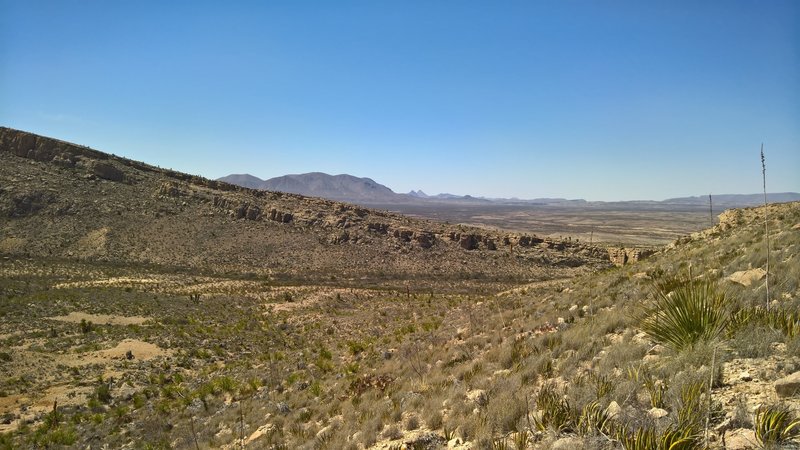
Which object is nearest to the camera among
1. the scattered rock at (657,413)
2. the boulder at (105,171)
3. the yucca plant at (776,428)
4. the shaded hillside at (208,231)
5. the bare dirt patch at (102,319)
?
the yucca plant at (776,428)

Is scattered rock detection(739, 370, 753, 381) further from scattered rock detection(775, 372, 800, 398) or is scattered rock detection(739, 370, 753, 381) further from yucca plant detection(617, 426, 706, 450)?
yucca plant detection(617, 426, 706, 450)

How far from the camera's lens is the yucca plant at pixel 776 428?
3.26 meters

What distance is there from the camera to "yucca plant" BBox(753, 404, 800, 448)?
3259 mm

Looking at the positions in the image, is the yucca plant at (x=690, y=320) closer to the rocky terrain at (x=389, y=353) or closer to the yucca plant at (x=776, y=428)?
the rocky terrain at (x=389, y=353)

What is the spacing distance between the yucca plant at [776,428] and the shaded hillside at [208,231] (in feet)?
145

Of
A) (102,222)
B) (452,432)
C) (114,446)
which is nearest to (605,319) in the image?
(452,432)

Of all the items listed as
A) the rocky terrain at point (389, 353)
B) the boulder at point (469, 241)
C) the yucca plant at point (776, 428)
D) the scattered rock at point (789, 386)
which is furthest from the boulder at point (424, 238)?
the yucca plant at point (776, 428)

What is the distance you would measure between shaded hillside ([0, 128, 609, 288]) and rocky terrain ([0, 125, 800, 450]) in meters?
1.02

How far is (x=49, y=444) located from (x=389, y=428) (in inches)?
417

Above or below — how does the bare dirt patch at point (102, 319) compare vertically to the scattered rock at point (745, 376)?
below

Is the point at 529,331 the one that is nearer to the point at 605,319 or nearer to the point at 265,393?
the point at 605,319

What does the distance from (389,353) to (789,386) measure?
1100cm

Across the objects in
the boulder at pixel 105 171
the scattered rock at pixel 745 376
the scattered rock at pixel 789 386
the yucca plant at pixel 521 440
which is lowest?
the yucca plant at pixel 521 440

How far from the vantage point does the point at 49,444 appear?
10492 millimetres
